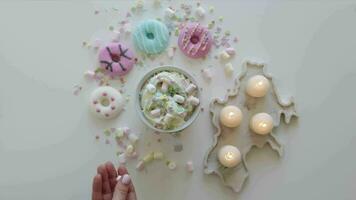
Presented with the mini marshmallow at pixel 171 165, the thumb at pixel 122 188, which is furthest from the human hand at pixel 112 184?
the mini marshmallow at pixel 171 165

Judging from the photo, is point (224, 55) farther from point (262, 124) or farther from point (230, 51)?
point (262, 124)

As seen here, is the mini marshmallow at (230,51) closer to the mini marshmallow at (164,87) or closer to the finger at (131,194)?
the mini marshmallow at (164,87)

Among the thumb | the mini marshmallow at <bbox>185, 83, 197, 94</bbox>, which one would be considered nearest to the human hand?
the thumb

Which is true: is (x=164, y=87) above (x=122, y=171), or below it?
above

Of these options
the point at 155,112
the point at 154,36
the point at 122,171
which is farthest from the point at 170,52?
the point at 122,171

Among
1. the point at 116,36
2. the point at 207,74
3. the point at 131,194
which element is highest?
the point at 116,36

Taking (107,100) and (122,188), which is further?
(107,100)

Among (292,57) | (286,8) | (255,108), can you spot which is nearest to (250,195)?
(255,108)
